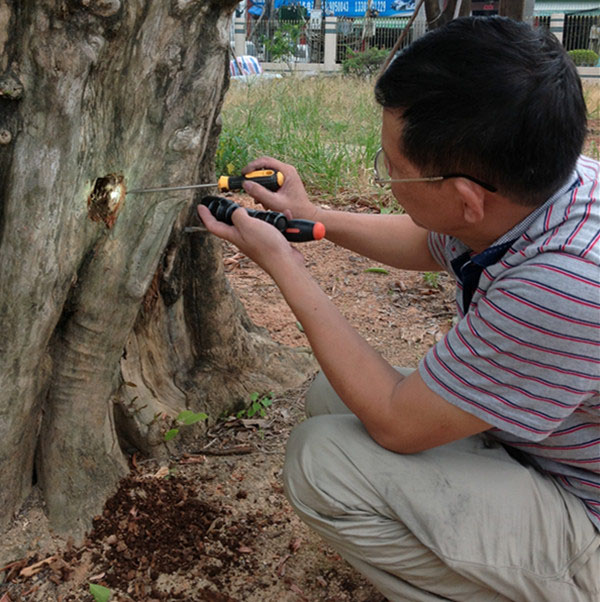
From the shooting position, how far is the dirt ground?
187 centimetres

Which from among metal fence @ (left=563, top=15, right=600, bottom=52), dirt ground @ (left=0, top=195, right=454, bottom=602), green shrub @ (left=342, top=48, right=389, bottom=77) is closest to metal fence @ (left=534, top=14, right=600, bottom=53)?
metal fence @ (left=563, top=15, right=600, bottom=52)

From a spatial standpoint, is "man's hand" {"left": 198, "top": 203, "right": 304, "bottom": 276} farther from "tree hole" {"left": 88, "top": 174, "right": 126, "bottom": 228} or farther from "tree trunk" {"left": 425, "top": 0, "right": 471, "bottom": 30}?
"tree trunk" {"left": 425, "top": 0, "right": 471, "bottom": 30}

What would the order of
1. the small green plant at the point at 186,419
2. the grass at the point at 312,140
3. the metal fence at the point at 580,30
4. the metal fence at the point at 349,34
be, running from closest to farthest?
1. the small green plant at the point at 186,419
2. the grass at the point at 312,140
3. the metal fence at the point at 349,34
4. the metal fence at the point at 580,30

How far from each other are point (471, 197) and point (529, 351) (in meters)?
0.33

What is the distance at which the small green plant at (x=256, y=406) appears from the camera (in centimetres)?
257

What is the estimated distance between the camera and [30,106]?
5.48ft

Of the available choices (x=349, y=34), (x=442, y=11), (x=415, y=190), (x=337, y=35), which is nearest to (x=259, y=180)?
(x=415, y=190)

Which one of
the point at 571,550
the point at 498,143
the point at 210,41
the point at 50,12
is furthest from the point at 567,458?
the point at 50,12

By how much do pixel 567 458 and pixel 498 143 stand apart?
718 millimetres

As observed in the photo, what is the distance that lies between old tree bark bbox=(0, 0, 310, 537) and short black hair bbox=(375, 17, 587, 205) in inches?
26.8

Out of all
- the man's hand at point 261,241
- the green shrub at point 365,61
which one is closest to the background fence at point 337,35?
the green shrub at point 365,61

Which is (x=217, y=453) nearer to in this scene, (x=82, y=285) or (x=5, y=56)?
(x=82, y=285)

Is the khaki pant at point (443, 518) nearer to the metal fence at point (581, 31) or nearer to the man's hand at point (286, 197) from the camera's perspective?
the man's hand at point (286, 197)

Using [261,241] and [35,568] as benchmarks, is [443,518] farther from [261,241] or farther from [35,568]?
[35,568]
